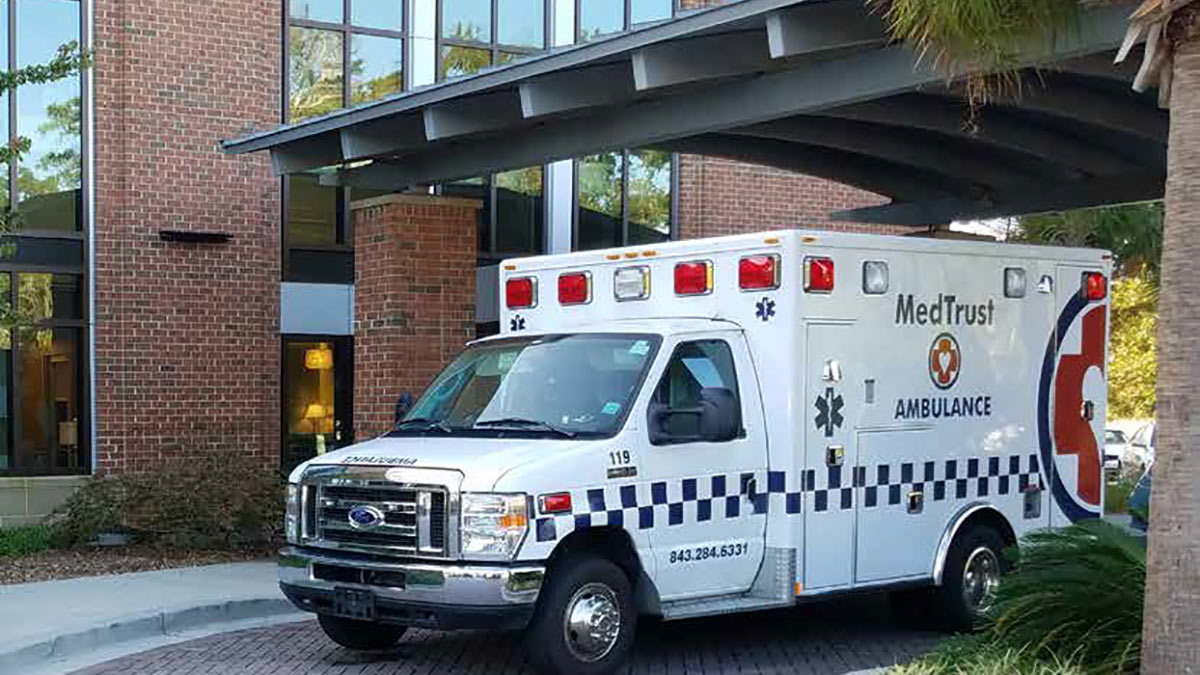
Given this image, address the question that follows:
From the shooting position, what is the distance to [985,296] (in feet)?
32.1

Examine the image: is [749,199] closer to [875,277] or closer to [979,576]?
[979,576]

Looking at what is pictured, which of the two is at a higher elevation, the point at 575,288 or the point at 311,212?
the point at 311,212

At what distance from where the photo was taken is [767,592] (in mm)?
8633

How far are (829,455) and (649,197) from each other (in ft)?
31.2

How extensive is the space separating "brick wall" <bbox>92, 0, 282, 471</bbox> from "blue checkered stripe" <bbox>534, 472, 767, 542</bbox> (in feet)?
25.3

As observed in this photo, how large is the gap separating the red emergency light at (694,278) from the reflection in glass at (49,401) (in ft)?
26.2

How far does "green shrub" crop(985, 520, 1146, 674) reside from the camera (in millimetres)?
6258

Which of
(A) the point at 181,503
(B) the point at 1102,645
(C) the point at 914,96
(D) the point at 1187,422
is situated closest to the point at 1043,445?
(C) the point at 914,96

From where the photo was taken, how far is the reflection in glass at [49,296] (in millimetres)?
14258

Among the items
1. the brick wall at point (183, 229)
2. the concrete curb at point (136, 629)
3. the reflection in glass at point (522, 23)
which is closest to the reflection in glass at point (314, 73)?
the brick wall at point (183, 229)

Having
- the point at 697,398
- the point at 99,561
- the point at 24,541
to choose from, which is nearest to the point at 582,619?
the point at 697,398

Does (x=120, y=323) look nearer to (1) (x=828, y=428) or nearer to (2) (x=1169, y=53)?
(1) (x=828, y=428)

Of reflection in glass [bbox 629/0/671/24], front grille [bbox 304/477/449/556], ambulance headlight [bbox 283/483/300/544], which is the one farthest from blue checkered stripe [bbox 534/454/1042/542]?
reflection in glass [bbox 629/0/671/24]

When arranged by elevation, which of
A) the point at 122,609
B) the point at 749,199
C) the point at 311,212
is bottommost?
the point at 122,609
